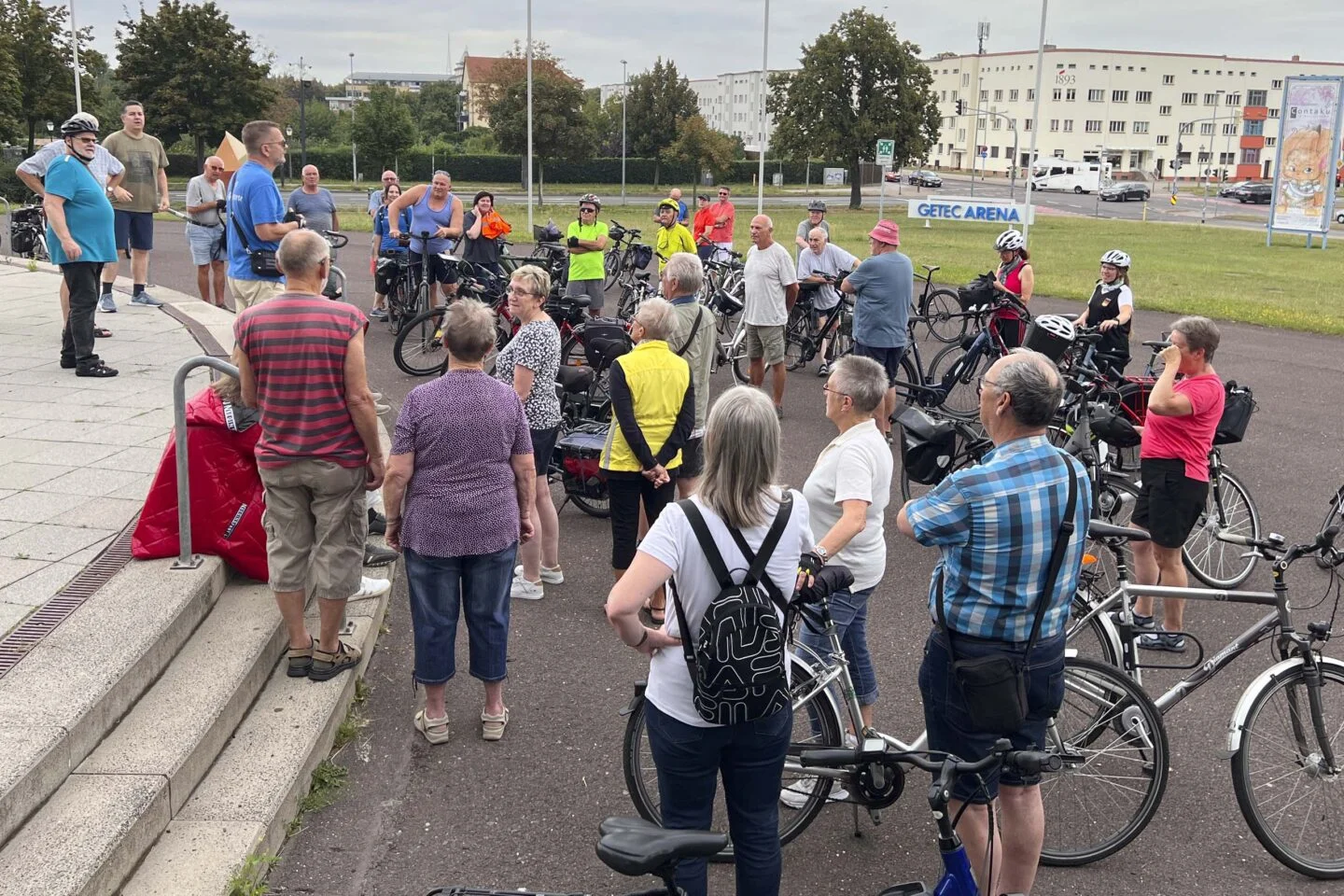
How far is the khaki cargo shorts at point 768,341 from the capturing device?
10461mm

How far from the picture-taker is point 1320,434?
1061cm

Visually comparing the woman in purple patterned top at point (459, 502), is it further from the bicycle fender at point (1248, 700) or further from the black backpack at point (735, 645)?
the bicycle fender at point (1248, 700)

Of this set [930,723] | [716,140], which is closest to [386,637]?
[930,723]

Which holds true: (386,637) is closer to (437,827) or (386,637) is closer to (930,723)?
(437,827)

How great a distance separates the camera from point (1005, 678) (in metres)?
3.20

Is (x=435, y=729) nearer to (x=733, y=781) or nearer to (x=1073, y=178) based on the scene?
(x=733, y=781)

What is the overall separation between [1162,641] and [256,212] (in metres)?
6.38

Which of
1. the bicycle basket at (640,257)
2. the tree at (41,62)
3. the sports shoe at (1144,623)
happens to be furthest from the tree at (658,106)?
the sports shoe at (1144,623)

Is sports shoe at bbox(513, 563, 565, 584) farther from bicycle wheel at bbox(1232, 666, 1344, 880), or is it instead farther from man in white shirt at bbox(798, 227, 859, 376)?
man in white shirt at bbox(798, 227, 859, 376)

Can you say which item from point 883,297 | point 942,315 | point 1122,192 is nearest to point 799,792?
point 883,297

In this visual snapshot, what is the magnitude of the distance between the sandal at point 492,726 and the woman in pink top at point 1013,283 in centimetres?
759

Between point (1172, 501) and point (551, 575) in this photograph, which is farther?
point (551, 575)

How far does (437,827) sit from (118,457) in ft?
13.4

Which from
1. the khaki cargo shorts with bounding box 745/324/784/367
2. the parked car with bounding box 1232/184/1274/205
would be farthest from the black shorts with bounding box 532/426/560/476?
the parked car with bounding box 1232/184/1274/205
